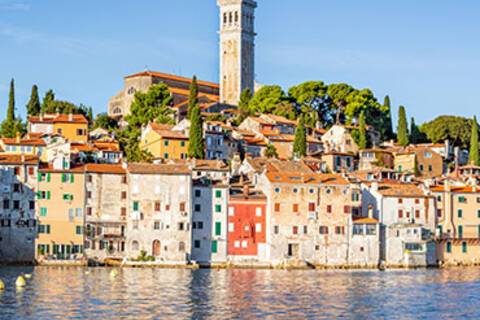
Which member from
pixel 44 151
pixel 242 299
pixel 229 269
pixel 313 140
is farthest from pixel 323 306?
pixel 313 140

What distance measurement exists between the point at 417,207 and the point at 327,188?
8.36 meters

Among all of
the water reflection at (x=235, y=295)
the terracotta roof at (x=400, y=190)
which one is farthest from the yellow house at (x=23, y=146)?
the terracotta roof at (x=400, y=190)

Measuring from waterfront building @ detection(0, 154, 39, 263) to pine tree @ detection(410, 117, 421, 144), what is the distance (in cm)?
5292

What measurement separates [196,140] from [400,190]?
63.7ft

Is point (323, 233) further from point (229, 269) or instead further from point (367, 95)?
point (367, 95)

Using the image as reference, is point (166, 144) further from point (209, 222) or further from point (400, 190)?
point (400, 190)

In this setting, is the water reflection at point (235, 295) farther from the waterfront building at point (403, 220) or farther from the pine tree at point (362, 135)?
the pine tree at point (362, 135)

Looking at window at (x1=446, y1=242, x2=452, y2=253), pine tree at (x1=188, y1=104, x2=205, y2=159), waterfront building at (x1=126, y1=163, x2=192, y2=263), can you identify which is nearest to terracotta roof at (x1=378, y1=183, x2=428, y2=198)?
window at (x1=446, y1=242, x2=452, y2=253)

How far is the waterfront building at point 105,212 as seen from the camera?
233 ft

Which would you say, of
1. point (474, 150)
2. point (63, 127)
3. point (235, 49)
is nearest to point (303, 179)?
point (63, 127)

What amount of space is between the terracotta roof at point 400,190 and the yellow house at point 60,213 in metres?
23.6

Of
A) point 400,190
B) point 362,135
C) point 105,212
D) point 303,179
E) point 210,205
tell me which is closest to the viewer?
point 105,212

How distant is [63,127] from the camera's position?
93562 mm

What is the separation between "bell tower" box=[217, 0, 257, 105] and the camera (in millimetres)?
131375
